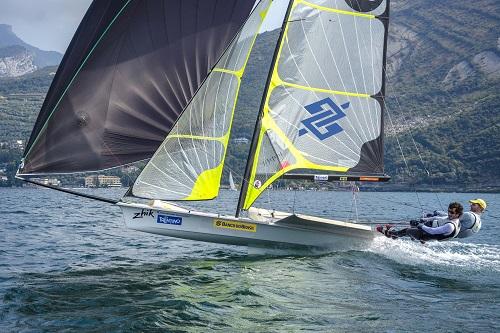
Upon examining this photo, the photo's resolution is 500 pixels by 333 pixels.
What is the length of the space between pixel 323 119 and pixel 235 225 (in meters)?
3.85

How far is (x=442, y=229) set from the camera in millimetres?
12805

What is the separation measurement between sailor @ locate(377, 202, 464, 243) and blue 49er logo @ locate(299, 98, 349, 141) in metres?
3.31

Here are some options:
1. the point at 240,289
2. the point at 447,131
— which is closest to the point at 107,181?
the point at 447,131

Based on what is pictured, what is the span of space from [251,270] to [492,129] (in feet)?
447

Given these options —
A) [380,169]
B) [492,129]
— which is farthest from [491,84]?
[380,169]

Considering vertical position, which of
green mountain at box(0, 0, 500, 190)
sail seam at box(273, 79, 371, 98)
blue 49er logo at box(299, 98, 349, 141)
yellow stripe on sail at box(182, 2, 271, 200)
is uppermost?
green mountain at box(0, 0, 500, 190)

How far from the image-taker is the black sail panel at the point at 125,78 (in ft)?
41.5

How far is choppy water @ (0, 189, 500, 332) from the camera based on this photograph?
8.27 metres

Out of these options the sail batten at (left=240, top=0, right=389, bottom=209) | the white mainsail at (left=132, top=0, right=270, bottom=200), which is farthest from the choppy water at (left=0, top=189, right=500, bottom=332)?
the sail batten at (left=240, top=0, right=389, bottom=209)

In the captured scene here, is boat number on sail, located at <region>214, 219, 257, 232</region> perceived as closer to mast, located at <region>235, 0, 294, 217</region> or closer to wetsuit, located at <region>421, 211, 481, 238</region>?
mast, located at <region>235, 0, 294, 217</region>

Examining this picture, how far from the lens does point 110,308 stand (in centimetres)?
880

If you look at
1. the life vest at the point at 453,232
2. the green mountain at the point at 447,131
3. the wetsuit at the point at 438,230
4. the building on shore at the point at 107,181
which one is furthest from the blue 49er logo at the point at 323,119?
the building on shore at the point at 107,181

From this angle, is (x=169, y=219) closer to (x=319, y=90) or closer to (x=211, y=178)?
(x=211, y=178)

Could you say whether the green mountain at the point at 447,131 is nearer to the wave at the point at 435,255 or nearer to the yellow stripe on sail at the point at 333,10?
the wave at the point at 435,255
